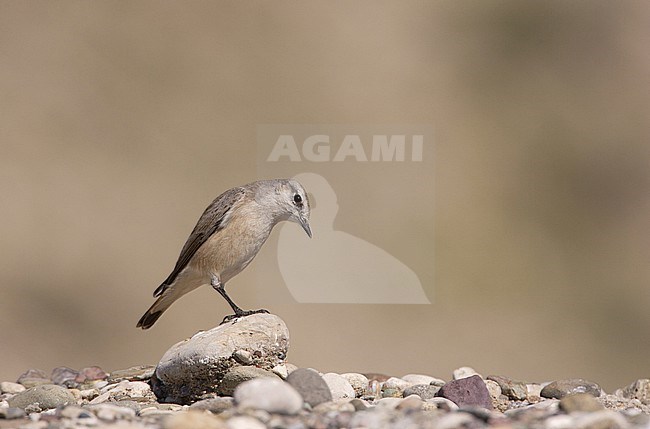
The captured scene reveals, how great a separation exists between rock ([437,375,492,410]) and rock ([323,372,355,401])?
722 mm

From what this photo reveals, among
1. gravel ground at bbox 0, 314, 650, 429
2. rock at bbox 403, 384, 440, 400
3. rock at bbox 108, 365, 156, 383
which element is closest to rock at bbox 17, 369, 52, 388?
gravel ground at bbox 0, 314, 650, 429

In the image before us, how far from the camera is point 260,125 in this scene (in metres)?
18.1

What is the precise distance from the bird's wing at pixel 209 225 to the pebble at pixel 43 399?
1525 millimetres

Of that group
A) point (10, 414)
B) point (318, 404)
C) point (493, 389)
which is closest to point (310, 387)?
point (318, 404)

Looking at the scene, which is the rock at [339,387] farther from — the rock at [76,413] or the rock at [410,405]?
the rock at [76,413]

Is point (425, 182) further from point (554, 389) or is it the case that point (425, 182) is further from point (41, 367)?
point (554, 389)

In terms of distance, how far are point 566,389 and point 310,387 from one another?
2.61 metres

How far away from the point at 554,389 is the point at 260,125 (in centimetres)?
1125

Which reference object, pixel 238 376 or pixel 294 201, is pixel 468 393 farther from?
pixel 294 201

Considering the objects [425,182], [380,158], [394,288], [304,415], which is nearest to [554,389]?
[304,415]

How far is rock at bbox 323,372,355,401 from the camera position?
24.1 feet

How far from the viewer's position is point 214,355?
7086 millimetres

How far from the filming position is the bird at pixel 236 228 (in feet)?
27.6

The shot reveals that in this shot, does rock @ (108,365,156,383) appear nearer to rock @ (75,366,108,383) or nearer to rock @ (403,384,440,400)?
rock @ (75,366,108,383)
